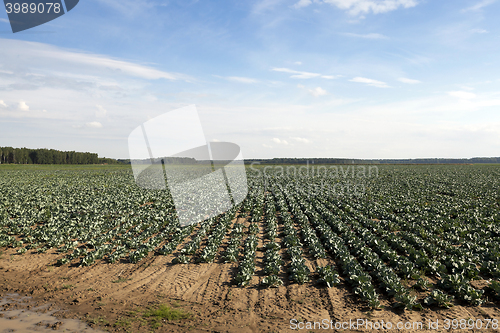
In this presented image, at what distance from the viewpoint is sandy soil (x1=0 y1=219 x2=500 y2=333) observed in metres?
6.71

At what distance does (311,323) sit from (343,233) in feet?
25.9

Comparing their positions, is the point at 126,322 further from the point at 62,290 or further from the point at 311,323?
the point at 311,323

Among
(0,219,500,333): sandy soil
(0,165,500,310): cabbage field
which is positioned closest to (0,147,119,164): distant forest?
(0,165,500,310): cabbage field

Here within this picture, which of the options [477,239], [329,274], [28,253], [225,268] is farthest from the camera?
[477,239]

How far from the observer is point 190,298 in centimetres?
796

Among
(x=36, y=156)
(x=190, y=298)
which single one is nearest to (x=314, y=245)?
(x=190, y=298)

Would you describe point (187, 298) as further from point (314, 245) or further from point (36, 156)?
point (36, 156)

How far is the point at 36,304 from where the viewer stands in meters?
7.39

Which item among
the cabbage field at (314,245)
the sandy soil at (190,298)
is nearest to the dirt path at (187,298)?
the sandy soil at (190,298)

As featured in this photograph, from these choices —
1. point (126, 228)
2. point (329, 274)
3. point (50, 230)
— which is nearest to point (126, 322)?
point (329, 274)

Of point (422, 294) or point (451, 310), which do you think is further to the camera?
point (422, 294)

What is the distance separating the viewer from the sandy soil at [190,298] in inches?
264

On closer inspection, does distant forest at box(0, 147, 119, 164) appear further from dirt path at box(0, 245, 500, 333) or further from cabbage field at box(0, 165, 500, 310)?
dirt path at box(0, 245, 500, 333)

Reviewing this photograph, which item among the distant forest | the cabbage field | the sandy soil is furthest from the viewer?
the distant forest
